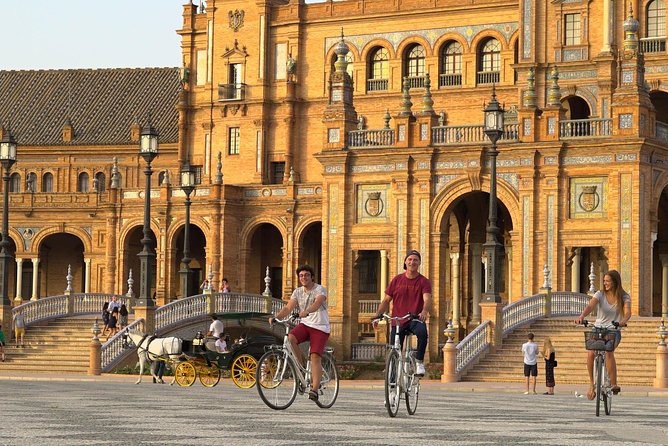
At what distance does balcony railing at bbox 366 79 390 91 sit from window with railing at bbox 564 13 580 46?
1573cm

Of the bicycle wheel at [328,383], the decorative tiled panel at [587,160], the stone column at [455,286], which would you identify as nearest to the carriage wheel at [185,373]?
the bicycle wheel at [328,383]

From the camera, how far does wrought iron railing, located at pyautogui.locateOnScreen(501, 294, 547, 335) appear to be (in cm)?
4325

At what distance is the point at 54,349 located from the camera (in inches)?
1874

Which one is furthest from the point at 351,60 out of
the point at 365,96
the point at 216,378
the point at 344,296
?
the point at 216,378

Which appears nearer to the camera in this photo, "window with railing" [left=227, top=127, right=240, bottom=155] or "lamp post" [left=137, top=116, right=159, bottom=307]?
"lamp post" [left=137, top=116, right=159, bottom=307]

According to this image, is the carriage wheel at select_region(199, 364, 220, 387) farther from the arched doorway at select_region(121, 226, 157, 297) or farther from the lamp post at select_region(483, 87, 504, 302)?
the arched doorway at select_region(121, 226, 157, 297)

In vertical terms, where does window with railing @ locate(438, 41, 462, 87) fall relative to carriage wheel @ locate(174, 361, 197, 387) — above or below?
above

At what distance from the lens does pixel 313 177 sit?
2896 inches

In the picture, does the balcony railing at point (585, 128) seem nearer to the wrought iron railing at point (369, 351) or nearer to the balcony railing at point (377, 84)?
the wrought iron railing at point (369, 351)

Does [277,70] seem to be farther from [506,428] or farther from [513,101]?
[506,428]

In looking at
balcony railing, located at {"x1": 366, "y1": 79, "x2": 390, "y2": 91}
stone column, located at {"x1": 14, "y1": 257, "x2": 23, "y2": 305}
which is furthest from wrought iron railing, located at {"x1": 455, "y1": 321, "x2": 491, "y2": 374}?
stone column, located at {"x1": 14, "y1": 257, "x2": 23, "y2": 305}

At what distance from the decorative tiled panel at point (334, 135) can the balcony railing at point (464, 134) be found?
11.9 ft

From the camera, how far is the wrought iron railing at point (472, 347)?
4053cm

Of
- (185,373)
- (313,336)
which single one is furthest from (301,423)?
(185,373)
